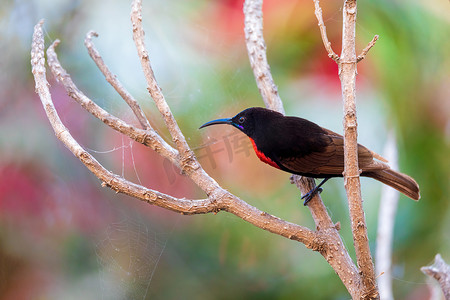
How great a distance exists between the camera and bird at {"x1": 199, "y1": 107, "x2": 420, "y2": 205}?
2.07 ft

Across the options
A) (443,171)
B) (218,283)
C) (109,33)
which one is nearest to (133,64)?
(109,33)

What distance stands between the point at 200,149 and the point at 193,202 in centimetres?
39

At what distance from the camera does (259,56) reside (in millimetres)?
790

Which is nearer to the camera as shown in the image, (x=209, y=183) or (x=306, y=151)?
(x=209, y=183)

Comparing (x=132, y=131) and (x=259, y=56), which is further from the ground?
(x=259, y=56)

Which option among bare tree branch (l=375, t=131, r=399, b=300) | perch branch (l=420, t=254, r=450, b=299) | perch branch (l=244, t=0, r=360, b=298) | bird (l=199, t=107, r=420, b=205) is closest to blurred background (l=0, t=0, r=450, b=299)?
bare tree branch (l=375, t=131, r=399, b=300)

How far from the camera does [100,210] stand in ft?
2.82

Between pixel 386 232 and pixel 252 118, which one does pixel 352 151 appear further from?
pixel 386 232

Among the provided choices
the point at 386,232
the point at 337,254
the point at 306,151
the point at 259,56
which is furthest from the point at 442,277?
the point at 259,56

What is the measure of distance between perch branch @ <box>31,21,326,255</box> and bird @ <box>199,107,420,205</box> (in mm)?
122

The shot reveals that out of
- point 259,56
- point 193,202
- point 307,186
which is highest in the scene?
point 259,56

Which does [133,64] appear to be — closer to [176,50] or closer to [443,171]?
[176,50]

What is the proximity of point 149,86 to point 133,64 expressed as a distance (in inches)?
13.2

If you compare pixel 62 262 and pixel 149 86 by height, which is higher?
pixel 149 86
